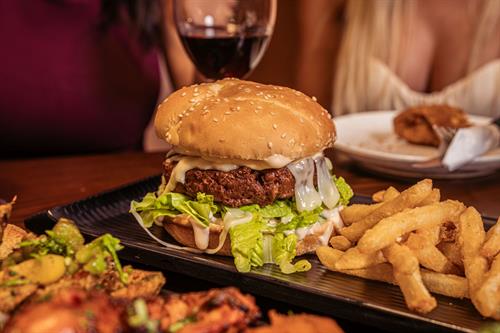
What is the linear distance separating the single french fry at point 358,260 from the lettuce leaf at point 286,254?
0.43ft

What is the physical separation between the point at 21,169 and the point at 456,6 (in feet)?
12.6

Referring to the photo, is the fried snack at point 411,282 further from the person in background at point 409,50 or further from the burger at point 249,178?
the person in background at point 409,50

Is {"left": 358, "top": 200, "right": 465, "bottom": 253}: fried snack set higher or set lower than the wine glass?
lower

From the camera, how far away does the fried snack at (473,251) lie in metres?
1.47

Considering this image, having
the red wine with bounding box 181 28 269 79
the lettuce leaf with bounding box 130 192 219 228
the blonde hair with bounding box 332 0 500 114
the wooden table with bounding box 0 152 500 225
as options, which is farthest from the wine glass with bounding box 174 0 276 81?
the blonde hair with bounding box 332 0 500 114

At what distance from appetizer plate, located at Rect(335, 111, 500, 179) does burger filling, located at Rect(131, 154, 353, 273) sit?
0.67m

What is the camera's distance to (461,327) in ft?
4.59

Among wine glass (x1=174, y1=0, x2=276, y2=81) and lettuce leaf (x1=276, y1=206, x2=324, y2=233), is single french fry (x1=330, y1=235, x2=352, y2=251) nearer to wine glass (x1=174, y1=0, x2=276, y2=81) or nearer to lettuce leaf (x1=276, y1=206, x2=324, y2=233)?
lettuce leaf (x1=276, y1=206, x2=324, y2=233)

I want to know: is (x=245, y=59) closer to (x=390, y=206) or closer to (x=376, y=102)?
(x=390, y=206)

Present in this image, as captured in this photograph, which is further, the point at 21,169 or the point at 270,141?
the point at 21,169

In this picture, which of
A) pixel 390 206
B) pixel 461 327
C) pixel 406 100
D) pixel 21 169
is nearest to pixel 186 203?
pixel 390 206

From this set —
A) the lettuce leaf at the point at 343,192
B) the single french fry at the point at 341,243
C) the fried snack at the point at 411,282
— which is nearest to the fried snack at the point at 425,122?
the lettuce leaf at the point at 343,192

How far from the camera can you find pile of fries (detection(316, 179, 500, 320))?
1463mm

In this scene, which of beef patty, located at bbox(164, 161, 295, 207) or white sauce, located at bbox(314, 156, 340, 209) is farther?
white sauce, located at bbox(314, 156, 340, 209)
